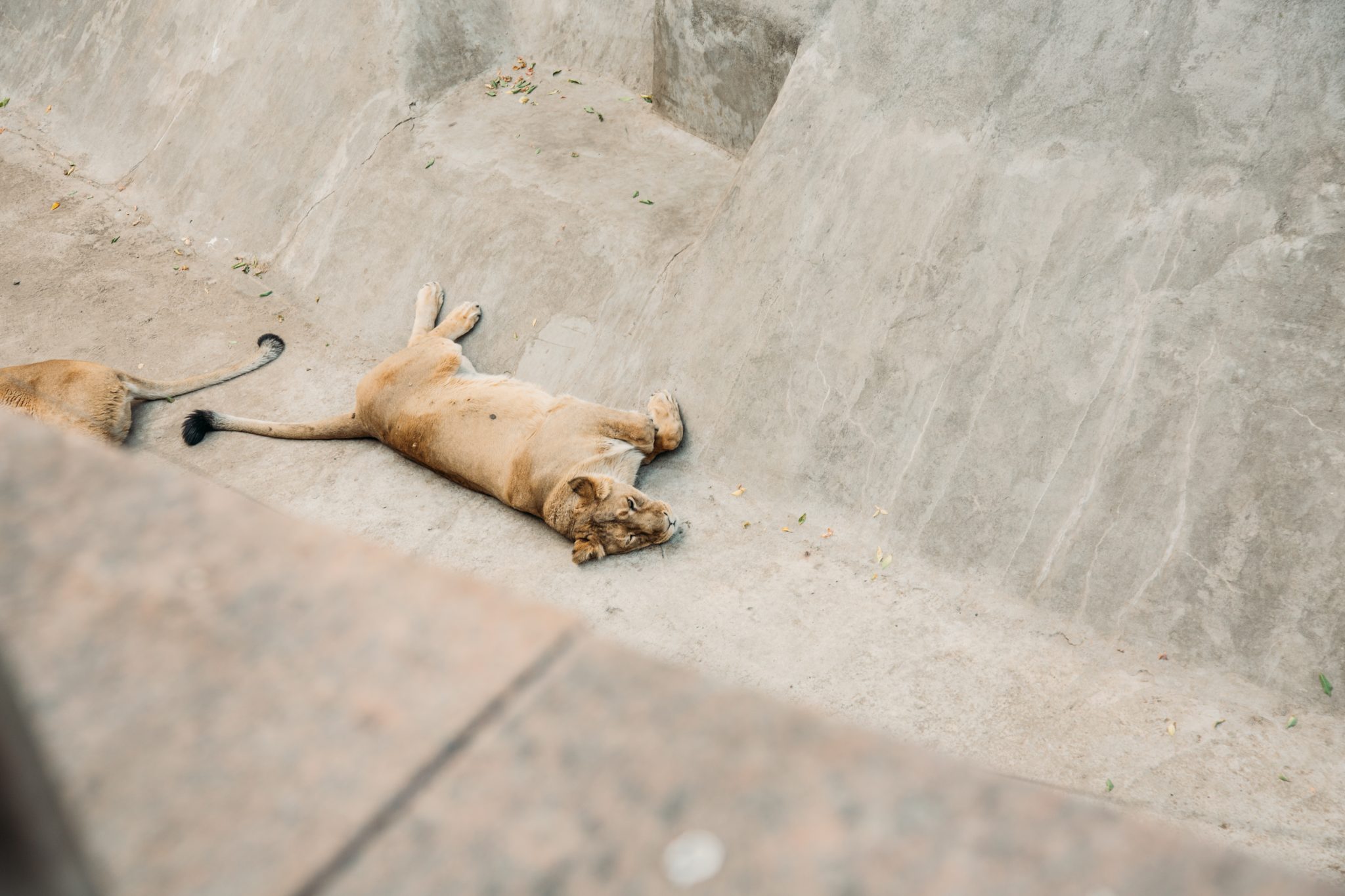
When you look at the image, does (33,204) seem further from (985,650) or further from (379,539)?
(985,650)

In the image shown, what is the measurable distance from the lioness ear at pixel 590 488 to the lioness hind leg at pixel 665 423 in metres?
0.74

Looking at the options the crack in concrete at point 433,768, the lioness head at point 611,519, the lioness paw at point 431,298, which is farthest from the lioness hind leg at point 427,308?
the crack in concrete at point 433,768

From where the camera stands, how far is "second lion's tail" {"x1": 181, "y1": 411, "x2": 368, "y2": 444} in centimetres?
753

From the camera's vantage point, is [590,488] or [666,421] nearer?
[590,488]

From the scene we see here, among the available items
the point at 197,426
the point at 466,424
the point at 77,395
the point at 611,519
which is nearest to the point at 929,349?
the point at 611,519

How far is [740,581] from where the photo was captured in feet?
20.2

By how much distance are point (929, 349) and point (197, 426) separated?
5.70 m

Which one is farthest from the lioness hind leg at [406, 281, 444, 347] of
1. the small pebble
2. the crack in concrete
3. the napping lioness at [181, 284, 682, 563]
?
the small pebble

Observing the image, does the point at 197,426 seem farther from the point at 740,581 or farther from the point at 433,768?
the point at 433,768

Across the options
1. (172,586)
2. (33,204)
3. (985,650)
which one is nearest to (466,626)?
(172,586)

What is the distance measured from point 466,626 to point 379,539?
19.0ft

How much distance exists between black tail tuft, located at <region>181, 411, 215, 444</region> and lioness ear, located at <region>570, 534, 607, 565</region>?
11.5ft

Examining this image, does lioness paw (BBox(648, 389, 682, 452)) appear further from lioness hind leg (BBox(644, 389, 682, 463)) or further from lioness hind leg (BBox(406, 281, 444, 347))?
lioness hind leg (BBox(406, 281, 444, 347))

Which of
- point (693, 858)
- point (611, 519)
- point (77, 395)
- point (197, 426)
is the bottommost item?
point (77, 395)
